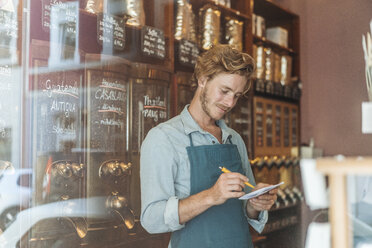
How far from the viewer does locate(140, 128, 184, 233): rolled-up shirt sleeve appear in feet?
5.22

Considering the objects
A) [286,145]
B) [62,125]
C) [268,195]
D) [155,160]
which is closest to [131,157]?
[62,125]

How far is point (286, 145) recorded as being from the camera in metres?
3.84

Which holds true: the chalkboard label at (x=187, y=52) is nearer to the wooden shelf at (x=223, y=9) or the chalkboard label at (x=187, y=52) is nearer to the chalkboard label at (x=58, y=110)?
the wooden shelf at (x=223, y=9)

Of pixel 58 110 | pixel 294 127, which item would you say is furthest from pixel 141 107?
pixel 294 127

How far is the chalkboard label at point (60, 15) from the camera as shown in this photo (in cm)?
191

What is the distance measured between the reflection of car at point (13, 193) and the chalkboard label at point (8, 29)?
51cm

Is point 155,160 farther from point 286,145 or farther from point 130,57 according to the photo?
point 286,145

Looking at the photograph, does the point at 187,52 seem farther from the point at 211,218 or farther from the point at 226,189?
the point at 226,189

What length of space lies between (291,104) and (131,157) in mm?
2115

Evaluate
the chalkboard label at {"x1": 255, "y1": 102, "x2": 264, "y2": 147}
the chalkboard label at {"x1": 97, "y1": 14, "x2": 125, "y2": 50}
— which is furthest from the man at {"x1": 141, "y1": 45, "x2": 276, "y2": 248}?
the chalkboard label at {"x1": 255, "y1": 102, "x2": 264, "y2": 147}

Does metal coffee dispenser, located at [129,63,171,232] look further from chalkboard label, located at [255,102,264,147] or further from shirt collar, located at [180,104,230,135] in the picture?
chalkboard label, located at [255,102,264,147]

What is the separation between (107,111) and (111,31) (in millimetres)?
405

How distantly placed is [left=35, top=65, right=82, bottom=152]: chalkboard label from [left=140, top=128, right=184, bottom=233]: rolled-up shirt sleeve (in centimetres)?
42

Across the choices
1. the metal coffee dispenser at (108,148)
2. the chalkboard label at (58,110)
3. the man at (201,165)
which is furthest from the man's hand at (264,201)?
the chalkboard label at (58,110)
